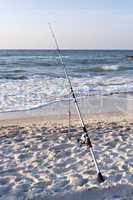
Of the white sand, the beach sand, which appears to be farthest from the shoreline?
the white sand

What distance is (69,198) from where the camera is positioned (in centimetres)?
380

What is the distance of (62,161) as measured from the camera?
4.89 meters

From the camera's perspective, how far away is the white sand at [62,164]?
154 inches

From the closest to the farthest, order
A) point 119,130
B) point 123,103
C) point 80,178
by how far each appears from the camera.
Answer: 1. point 80,178
2. point 119,130
3. point 123,103

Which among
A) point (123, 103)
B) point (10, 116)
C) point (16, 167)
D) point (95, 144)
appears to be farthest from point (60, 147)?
point (123, 103)

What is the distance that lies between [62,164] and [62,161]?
11cm

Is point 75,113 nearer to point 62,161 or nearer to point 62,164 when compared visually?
point 62,161

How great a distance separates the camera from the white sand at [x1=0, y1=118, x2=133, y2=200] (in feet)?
12.8

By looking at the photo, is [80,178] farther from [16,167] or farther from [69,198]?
[16,167]

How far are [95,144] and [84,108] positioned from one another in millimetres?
3864

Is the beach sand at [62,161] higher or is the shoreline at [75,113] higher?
the beach sand at [62,161]

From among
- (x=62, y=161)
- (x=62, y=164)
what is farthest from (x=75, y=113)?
(x=62, y=164)

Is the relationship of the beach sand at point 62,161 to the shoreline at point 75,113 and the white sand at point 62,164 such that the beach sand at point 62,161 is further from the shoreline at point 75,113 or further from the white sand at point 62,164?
the shoreline at point 75,113

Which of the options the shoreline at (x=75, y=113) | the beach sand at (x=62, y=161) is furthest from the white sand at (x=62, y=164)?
the shoreline at (x=75, y=113)
